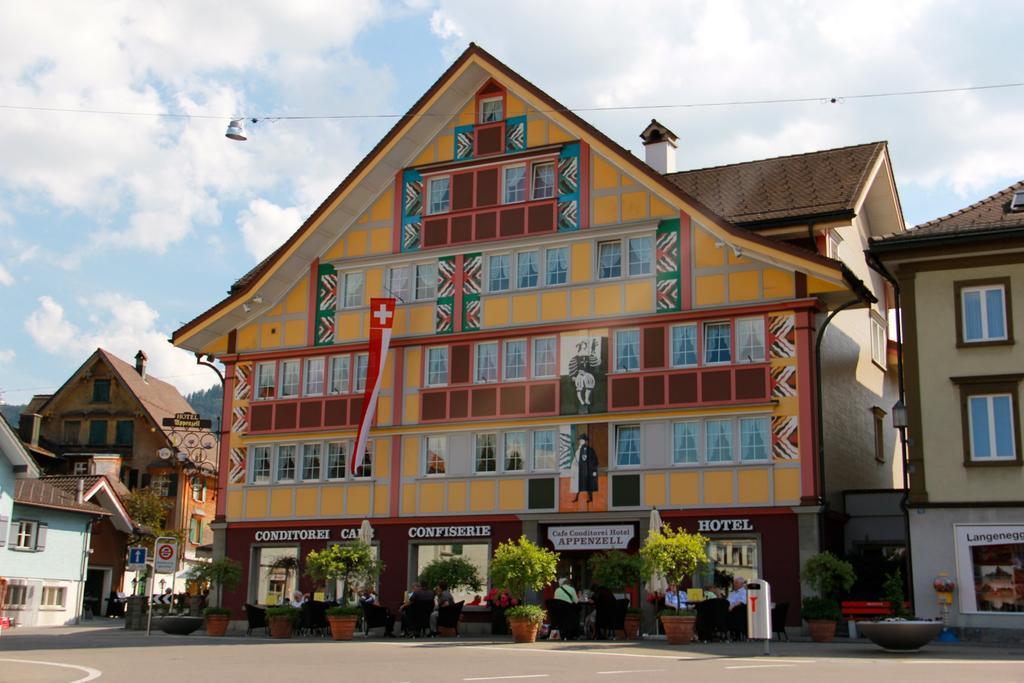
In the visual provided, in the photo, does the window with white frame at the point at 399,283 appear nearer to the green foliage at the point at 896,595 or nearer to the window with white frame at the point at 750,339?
the window with white frame at the point at 750,339

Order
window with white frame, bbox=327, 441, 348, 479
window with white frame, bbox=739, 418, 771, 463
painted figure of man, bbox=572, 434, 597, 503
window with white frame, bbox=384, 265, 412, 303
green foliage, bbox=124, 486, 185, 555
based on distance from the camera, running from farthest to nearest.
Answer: green foliage, bbox=124, 486, 185, 555, window with white frame, bbox=384, 265, 412, 303, window with white frame, bbox=327, 441, 348, 479, painted figure of man, bbox=572, 434, 597, 503, window with white frame, bbox=739, 418, 771, 463

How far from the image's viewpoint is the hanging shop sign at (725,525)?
31.3 m

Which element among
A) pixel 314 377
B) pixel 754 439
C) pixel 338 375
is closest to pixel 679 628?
pixel 754 439

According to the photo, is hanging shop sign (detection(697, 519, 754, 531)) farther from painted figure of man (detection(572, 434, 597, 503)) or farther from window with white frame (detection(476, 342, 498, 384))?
window with white frame (detection(476, 342, 498, 384))

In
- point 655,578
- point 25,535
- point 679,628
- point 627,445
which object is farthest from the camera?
point 25,535

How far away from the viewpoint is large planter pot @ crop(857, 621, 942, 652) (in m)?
22.3

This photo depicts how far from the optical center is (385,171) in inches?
1496

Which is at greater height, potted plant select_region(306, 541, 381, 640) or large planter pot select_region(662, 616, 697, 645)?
potted plant select_region(306, 541, 381, 640)

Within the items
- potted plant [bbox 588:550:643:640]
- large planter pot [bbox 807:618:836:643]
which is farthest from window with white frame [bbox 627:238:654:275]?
large planter pot [bbox 807:618:836:643]

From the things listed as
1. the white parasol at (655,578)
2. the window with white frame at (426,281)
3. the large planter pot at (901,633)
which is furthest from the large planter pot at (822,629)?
the window with white frame at (426,281)

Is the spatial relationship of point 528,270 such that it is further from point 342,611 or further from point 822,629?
point 822,629

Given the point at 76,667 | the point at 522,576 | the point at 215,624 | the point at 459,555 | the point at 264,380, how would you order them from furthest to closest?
the point at 264,380 → the point at 459,555 → the point at 215,624 → the point at 522,576 → the point at 76,667

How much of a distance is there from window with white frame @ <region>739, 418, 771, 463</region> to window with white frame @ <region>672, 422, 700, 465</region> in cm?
114

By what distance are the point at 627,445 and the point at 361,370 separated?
8.46m
